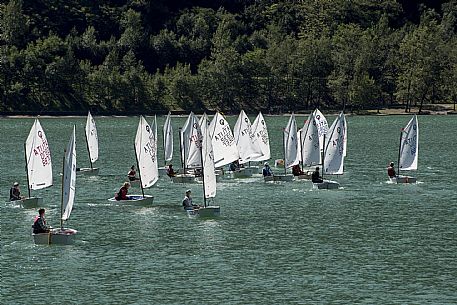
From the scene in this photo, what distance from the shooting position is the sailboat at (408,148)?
3145 inches

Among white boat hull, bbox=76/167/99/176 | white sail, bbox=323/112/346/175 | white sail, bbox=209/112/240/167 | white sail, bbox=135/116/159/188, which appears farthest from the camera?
white boat hull, bbox=76/167/99/176

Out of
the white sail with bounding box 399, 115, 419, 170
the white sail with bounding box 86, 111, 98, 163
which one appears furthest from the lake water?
the white sail with bounding box 86, 111, 98, 163

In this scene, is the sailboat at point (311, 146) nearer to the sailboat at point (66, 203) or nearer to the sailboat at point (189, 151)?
the sailboat at point (189, 151)

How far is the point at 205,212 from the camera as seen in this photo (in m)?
61.9

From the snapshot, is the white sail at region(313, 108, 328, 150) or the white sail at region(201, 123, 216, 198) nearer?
the white sail at region(201, 123, 216, 198)

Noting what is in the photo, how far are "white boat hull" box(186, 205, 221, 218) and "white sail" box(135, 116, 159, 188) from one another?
6743 millimetres

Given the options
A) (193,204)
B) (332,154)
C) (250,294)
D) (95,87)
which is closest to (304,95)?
(95,87)

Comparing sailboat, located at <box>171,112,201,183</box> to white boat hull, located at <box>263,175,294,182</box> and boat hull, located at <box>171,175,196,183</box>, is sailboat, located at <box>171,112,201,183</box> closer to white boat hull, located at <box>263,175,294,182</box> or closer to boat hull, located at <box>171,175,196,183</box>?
boat hull, located at <box>171,175,196,183</box>

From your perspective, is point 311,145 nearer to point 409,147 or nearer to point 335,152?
point 335,152

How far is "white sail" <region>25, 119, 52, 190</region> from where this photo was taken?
221 ft

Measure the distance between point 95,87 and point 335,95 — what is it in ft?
143

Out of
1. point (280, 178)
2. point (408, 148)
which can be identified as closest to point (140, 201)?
point (280, 178)

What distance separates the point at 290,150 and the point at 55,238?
31798 millimetres

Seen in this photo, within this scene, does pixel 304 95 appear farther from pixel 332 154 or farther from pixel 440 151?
pixel 332 154
